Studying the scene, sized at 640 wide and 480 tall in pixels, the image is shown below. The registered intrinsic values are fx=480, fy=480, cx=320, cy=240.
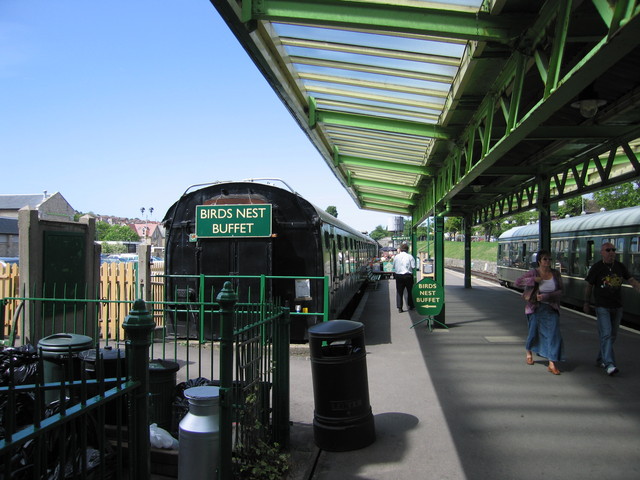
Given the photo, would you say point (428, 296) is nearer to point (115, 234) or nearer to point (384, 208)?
point (384, 208)

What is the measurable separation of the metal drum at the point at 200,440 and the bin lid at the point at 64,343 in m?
1.44

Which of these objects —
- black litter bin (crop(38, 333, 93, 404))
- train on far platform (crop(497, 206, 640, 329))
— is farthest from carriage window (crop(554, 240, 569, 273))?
black litter bin (crop(38, 333, 93, 404))

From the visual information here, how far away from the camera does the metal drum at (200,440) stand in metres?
3.37

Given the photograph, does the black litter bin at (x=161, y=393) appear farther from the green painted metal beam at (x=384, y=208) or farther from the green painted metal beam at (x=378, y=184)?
the green painted metal beam at (x=384, y=208)

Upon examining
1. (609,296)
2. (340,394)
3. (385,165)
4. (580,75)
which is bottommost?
(340,394)

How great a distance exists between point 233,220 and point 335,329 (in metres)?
4.63

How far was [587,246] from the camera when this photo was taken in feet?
47.1

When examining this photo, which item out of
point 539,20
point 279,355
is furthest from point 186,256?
point 539,20

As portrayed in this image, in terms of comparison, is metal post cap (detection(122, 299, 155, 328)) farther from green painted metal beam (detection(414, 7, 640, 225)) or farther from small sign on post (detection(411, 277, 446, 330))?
small sign on post (detection(411, 277, 446, 330))

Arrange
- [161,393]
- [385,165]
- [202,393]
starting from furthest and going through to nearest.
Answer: [385,165] → [161,393] → [202,393]

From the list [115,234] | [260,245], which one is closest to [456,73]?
[260,245]

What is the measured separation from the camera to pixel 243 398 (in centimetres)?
382

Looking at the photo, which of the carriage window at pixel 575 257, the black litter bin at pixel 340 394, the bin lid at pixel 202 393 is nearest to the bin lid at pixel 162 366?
the bin lid at pixel 202 393

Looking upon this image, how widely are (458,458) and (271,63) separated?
4900 millimetres
